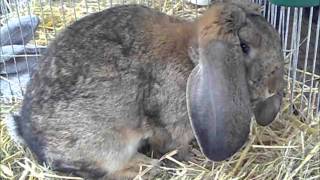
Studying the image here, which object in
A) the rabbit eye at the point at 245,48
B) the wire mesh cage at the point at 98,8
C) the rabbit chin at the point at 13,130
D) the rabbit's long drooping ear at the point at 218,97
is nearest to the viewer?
the rabbit's long drooping ear at the point at 218,97

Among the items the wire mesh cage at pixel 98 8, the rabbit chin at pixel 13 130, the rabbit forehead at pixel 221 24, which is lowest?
the rabbit chin at pixel 13 130

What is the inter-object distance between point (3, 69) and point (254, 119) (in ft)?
4.20

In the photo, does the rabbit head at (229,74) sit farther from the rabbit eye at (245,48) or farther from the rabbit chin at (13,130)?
the rabbit chin at (13,130)

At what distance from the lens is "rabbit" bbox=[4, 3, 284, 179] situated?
7.24 feet

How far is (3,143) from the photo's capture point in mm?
2668

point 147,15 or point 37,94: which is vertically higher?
point 147,15

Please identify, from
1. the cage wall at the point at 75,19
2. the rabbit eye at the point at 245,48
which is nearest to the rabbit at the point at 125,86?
the rabbit eye at the point at 245,48

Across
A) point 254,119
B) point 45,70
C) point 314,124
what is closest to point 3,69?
point 45,70

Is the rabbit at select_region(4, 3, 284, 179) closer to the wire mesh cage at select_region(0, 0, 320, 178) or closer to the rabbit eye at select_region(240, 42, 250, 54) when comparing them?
the rabbit eye at select_region(240, 42, 250, 54)

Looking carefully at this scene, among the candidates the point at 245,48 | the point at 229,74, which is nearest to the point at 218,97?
the point at 229,74

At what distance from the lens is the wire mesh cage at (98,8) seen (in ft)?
8.61

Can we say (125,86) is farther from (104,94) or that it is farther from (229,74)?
(229,74)

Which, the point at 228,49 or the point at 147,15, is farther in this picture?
the point at 147,15

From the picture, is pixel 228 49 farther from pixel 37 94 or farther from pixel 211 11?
pixel 37 94
